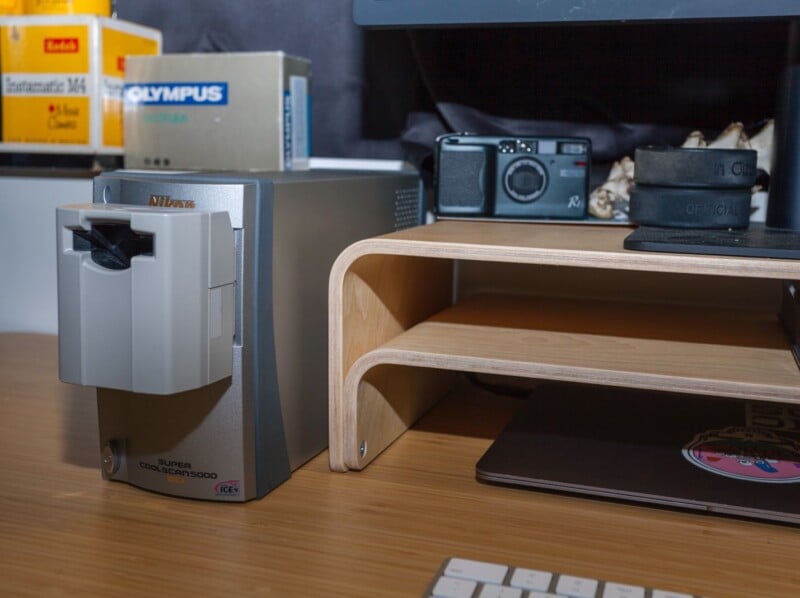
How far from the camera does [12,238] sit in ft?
4.63

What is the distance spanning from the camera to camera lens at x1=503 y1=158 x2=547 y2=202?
1.07m

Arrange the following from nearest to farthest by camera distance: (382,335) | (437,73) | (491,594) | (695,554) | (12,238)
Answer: (491,594), (695,554), (382,335), (437,73), (12,238)

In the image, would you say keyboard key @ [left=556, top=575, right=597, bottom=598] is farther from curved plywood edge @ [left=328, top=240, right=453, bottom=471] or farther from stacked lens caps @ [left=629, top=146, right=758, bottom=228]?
stacked lens caps @ [left=629, top=146, right=758, bottom=228]

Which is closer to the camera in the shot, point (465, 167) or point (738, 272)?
point (738, 272)

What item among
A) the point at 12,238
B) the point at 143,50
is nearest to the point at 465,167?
the point at 143,50

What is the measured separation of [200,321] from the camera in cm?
69

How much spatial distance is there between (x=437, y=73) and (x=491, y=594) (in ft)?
2.50

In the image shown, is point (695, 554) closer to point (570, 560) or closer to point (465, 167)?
point (570, 560)

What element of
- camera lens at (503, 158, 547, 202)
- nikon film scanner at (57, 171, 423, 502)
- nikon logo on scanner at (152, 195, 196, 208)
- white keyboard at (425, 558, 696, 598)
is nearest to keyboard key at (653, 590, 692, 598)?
white keyboard at (425, 558, 696, 598)

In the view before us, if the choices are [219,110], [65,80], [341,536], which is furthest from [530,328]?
[65,80]

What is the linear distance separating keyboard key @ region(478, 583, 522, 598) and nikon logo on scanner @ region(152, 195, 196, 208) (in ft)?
1.23

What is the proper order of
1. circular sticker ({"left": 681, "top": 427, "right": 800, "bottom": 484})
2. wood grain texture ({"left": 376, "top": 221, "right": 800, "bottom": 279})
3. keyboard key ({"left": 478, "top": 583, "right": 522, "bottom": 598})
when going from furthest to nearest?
circular sticker ({"left": 681, "top": 427, "right": 800, "bottom": 484})
wood grain texture ({"left": 376, "top": 221, "right": 800, "bottom": 279})
keyboard key ({"left": 478, "top": 583, "right": 522, "bottom": 598})

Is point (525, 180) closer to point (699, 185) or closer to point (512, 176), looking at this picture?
point (512, 176)

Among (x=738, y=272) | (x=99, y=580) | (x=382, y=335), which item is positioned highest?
(x=738, y=272)
